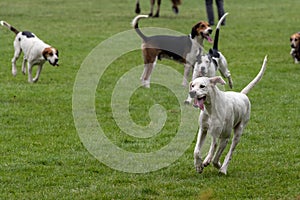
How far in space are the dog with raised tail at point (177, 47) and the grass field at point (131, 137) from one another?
530 millimetres

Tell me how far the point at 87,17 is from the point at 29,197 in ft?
71.8

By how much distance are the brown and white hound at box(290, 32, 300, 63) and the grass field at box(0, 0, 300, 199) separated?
320 millimetres

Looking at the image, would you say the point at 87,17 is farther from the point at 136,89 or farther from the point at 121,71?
the point at 136,89

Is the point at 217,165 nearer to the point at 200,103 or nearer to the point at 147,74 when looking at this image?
the point at 200,103

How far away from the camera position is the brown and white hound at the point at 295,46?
17.1 metres

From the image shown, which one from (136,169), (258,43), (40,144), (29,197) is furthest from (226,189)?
(258,43)

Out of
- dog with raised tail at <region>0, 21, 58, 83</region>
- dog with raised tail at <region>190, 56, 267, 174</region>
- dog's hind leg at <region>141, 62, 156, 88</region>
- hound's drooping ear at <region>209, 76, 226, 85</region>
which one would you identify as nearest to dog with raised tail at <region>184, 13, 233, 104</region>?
dog's hind leg at <region>141, 62, 156, 88</region>

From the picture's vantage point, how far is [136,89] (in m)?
14.2

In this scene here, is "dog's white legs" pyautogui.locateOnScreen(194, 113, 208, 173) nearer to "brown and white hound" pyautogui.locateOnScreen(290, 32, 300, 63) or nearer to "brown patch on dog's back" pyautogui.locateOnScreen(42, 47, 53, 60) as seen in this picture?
"brown patch on dog's back" pyautogui.locateOnScreen(42, 47, 53, 60)

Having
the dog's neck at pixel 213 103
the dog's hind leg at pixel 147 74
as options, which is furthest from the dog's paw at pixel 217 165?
the dog's hind leg at pixel 147 74

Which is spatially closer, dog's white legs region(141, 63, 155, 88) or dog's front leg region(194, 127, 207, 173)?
dog's front leg region(194, 127, 207, 173)

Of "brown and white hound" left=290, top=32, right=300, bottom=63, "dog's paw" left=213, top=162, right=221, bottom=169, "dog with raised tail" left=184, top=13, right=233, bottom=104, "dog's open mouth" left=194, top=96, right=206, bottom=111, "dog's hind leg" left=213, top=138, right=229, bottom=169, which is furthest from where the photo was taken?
"brown and white hound" left=290, top=32, right=300, bottom=63

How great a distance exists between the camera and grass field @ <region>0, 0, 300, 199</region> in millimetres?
7262

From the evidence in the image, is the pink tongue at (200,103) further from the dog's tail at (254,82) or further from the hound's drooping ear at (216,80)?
the dog's tail at (254,82)
